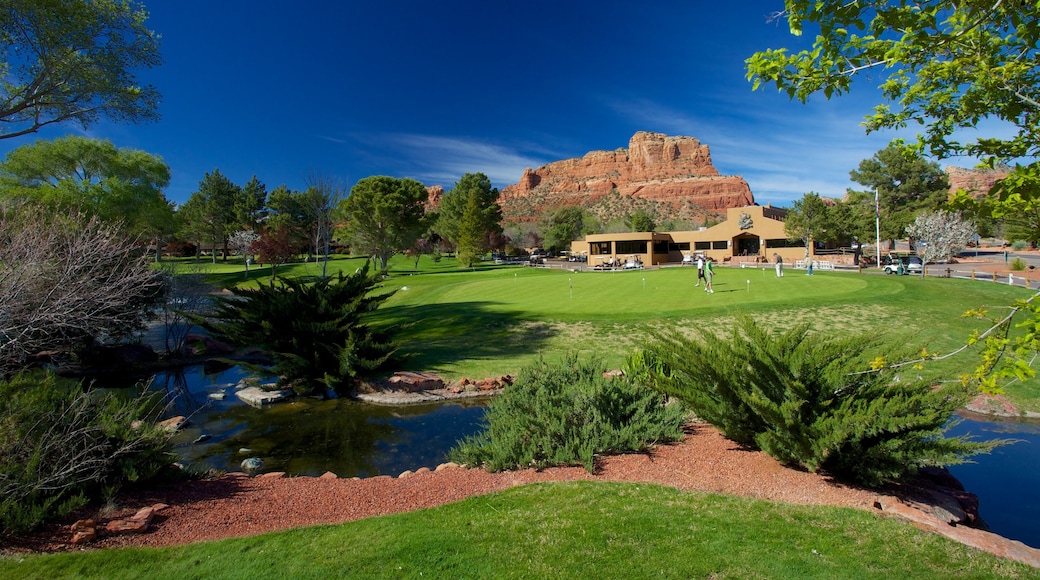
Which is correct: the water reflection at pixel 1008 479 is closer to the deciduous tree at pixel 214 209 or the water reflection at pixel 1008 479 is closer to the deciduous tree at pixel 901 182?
the deciduous tree at pixel 901 182

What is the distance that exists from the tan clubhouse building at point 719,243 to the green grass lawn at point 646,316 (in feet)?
103

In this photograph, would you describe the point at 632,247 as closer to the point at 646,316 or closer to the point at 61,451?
the point at 646,316

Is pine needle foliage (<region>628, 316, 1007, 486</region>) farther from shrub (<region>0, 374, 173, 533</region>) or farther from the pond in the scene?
shrub (<region>0, 374, 173, 533</region>)

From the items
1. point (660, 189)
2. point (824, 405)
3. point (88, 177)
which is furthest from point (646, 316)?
point (660, 189)

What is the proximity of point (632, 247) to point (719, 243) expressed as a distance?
32.9 feet

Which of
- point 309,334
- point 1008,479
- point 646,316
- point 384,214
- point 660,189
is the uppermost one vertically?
point 660,189

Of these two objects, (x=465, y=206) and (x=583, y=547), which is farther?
(x=465, y=206)

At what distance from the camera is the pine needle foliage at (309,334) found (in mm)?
11867

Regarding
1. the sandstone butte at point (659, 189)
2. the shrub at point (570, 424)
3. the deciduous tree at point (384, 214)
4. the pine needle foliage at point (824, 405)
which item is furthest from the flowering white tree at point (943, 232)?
the sandstone butte at point (659, 189)

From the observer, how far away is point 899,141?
14.6ft

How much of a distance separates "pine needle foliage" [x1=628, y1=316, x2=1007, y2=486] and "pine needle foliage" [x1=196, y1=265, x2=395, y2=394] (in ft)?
25.5

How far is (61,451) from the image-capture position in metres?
5.14

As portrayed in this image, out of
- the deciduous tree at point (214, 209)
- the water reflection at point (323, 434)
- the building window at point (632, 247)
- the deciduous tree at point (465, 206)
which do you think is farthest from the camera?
the deciduous tree at point (465, 206)

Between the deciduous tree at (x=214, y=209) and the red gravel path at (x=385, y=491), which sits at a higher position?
the deciduous tree at (x=214, y=209)
